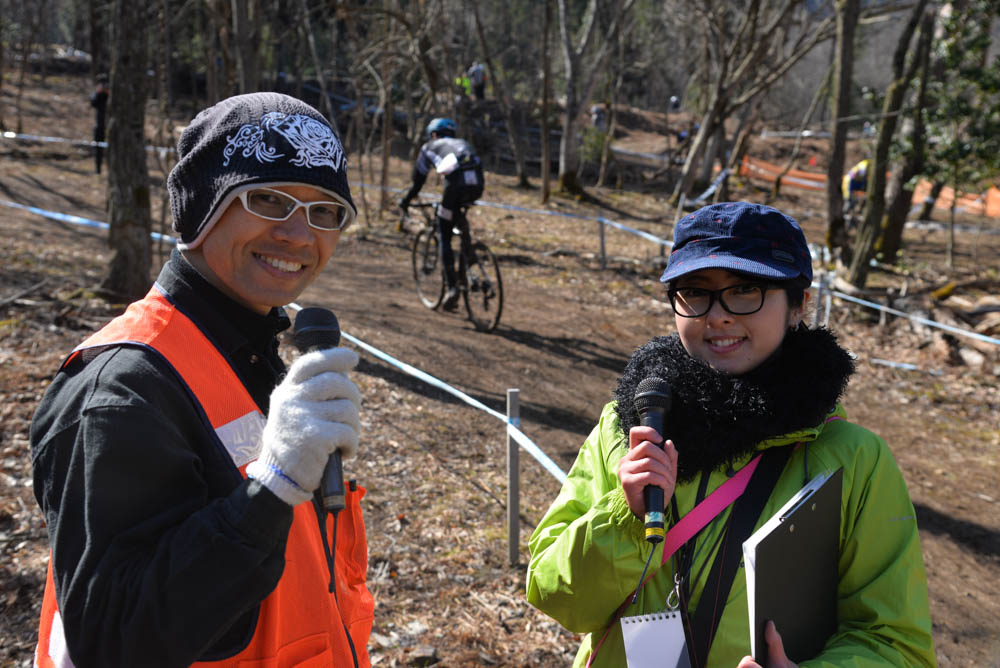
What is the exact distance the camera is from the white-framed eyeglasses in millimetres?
1583

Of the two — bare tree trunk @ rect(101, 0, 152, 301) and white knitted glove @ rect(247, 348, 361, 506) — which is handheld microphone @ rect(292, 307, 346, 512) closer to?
white knitted glove @ rect(247, 348, 361, 506)

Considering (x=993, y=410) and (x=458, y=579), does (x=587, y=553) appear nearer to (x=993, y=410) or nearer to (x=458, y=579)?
(x=458, y=579)

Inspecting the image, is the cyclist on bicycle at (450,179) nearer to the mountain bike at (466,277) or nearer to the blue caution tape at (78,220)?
the mountain bike at (466,277)

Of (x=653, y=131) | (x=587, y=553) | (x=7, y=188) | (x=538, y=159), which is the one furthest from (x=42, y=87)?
(x=587, y=553)

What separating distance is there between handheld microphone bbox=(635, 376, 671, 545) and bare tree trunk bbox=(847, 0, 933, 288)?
32.7 feet

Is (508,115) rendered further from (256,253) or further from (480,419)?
(256,253)

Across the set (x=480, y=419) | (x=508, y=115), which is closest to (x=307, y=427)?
(x=480, y=419)

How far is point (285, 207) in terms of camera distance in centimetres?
163

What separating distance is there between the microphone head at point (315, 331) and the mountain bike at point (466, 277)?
6619mm

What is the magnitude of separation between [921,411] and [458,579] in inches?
230

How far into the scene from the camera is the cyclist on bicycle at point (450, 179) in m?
8.25

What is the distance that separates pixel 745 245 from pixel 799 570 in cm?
78

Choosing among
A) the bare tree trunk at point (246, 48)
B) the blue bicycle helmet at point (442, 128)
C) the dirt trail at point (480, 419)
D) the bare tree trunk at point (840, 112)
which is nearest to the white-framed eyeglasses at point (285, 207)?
the dirt trail at point (480, 419)

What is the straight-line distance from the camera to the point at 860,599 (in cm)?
162
